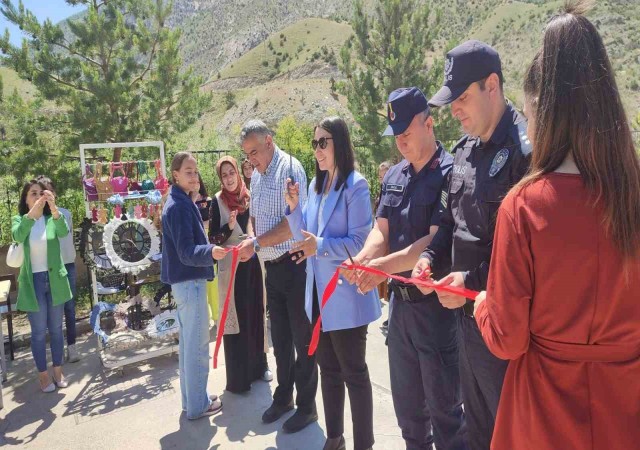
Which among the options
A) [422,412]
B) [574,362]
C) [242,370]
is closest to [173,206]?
[242,370]

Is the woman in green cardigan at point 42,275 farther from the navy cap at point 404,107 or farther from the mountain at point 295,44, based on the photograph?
the mountain at point 295,44

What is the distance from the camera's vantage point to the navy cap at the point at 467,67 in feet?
6.29

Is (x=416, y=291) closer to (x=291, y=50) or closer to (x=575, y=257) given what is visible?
(x=575, y=257)

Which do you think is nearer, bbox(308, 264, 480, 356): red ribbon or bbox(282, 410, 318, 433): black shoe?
bbox(308, 264, 480, 356): red ribbon

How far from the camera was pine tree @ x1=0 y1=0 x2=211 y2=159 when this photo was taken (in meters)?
6.77

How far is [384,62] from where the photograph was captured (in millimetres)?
12016

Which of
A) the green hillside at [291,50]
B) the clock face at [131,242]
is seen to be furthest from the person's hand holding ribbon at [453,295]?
the green hillside at [291,50]

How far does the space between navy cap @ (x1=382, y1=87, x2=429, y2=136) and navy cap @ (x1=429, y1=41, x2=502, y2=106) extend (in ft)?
1.43

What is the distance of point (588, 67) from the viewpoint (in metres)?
1.23

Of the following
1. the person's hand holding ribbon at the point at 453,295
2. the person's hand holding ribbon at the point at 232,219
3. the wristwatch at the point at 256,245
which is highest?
the person's hand holding ribbon at the point at 232,219

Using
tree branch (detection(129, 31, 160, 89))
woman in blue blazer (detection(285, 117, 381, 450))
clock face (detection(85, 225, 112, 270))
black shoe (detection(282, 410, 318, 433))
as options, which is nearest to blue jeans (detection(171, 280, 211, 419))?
black shoe (detection(282, 410, 318, 433))

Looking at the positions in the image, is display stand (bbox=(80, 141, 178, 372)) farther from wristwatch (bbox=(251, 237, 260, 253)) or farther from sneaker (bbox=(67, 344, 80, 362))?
wristwatch (bbox=(251, 237, 260, 253))

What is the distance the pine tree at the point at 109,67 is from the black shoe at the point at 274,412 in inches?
189

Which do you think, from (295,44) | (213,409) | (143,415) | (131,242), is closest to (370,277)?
(213,409)
